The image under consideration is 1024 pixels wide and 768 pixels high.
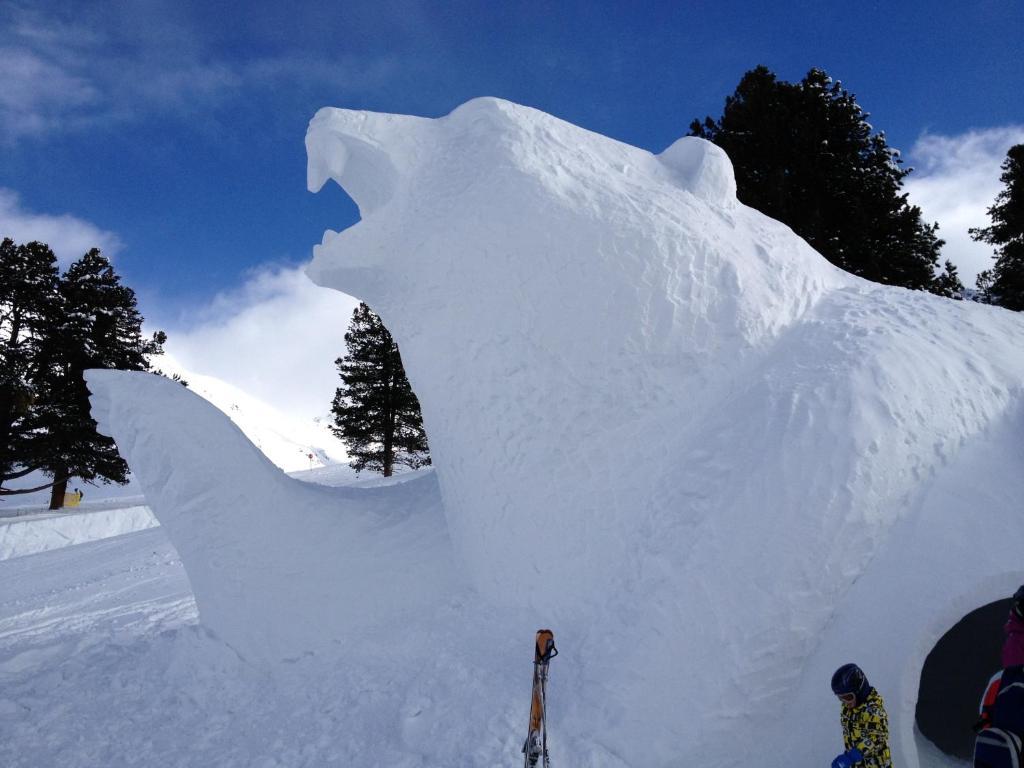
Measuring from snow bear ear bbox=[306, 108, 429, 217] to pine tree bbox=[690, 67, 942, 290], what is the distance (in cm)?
1017

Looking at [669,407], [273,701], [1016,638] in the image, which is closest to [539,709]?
[1016,638]

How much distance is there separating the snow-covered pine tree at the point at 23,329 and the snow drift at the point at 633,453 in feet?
44.9

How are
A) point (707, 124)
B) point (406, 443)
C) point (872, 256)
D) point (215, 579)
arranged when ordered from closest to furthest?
point (215, 579)
point (872, 256)
point (707, 124)
point (406, 443)

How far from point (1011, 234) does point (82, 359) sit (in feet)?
93.9

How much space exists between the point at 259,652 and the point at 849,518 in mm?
5521

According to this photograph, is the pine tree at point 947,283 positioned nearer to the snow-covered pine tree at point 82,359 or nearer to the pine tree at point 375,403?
the pine tree at point 375,403

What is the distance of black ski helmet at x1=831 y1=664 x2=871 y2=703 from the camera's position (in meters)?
3.15

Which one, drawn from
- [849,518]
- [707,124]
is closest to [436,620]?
[849,518]

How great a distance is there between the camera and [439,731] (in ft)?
14.5

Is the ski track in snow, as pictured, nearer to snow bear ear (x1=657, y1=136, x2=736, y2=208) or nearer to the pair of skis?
the pair of skis

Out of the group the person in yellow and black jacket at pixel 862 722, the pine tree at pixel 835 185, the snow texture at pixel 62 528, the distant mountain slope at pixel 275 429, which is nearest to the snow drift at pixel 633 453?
the person in yellow and black jacket at pixel 862 722

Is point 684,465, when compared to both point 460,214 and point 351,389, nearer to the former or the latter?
point 460,214

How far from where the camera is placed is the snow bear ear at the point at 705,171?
6.46 metres

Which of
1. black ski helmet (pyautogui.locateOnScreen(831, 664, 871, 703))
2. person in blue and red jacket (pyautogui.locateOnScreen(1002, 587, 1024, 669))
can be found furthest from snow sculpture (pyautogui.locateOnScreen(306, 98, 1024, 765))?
person in blue and red jacket (pyautogui.locateOnScreen(1002, 587, 1024, 669))
